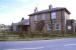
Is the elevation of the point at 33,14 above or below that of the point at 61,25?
above

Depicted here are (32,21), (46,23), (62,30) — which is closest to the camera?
(62,30)

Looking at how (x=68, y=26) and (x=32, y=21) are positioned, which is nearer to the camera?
(x=68, y=26)

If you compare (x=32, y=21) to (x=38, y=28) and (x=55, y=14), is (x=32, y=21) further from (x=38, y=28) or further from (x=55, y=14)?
(x=55, y=14)

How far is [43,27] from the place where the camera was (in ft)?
154

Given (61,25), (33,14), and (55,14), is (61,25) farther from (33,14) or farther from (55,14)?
(33,14)

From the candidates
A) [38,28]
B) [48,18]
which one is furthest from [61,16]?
[38,28]

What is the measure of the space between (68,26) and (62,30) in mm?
2509

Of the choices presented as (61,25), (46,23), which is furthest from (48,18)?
(61,25)

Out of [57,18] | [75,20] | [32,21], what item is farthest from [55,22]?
[32,21]

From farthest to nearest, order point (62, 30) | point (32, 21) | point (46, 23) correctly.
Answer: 1. point (32, 21)
2. point (46, 23)
3. point (62, 30)

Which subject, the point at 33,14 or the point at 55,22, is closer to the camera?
the point at 55,22

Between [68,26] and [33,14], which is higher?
[33,14]

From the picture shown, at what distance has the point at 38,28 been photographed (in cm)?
4903

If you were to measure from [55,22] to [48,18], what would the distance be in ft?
9.48
